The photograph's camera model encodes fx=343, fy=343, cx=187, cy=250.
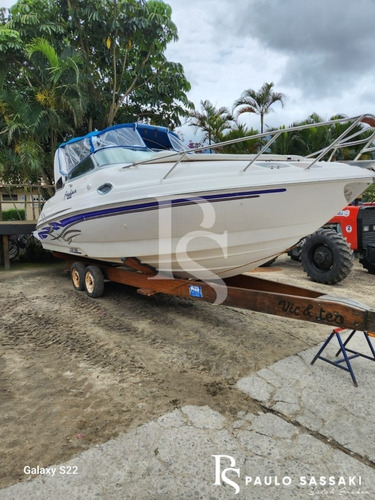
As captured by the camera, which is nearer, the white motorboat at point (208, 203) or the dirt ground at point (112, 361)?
the dirt ground at point (112, 361)

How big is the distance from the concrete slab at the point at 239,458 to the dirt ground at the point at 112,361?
12 centimetres

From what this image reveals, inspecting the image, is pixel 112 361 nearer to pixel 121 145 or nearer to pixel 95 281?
pixel 95 281

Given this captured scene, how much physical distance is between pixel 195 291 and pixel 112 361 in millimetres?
1058

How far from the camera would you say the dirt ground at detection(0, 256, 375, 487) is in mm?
2178

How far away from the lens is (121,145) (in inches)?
183

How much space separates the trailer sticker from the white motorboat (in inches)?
9.9

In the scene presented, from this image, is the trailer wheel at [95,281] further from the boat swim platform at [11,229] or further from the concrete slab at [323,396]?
the boat swim platform at [11,229]

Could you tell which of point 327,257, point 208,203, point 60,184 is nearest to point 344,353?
point 208,203

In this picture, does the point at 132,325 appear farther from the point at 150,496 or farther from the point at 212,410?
the point at 150,496

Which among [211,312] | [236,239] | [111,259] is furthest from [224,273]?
[111,259]

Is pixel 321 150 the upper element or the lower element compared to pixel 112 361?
upper

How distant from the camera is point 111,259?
4461 mm

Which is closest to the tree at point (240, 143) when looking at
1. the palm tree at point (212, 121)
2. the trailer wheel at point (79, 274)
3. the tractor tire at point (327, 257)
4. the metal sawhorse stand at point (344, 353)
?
the palm tree at point (212, 121)

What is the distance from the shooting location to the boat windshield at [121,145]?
4.52m
